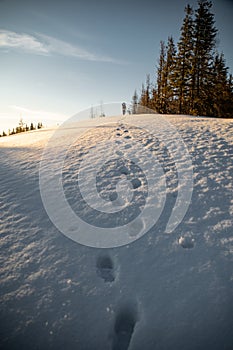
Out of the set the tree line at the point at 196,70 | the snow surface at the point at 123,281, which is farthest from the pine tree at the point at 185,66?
the snow surface at the point at 123,281

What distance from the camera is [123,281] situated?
7.95 ft

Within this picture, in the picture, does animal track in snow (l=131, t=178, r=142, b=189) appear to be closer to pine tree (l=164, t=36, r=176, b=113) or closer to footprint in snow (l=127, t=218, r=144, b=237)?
footprint in snow (l=127, t=218, r=144, b=237)

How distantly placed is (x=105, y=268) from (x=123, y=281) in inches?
13.4

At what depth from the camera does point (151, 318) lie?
6.91ft

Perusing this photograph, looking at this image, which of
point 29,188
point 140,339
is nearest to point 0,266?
point 29,188

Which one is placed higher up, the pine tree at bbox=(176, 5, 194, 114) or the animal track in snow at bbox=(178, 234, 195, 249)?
the pine tree at bbox=(176, 5, 194, 114)

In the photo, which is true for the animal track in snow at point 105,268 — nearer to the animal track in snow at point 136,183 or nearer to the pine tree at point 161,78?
the animal track in snow at point 136,183

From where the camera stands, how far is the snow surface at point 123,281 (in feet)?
6.66

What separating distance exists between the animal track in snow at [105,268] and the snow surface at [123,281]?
14 mm

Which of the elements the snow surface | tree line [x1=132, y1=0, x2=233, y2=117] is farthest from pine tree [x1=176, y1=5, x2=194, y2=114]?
the snow surface

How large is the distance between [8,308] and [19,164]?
11.7 ft

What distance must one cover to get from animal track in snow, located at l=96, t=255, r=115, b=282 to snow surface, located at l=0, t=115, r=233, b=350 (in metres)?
0.01

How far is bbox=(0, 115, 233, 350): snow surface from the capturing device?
2029 mm

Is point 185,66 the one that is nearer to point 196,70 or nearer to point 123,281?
point 196,70
